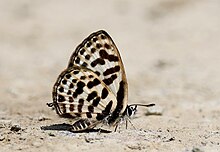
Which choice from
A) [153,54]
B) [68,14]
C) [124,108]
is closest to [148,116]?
[124,108]

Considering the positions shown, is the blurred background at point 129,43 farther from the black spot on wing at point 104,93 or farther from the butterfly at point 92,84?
the black spot on wing at point 104,93

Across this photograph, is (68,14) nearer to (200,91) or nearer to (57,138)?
(200,91)

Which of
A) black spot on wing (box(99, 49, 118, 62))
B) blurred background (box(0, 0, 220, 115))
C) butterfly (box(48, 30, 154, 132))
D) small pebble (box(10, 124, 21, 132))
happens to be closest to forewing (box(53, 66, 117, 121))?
butterfly (box(48, 30, 154, 132))

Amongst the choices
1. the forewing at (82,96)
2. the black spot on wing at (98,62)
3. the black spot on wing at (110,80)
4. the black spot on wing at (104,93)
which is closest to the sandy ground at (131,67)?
the forewing at (82,96)

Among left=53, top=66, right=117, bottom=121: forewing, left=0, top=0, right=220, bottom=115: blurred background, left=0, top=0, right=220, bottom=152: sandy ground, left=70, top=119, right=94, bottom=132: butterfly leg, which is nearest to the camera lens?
left=0, top=0, right=220, bottom=152: sandy ground

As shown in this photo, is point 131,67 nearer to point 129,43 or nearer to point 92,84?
point 129,43

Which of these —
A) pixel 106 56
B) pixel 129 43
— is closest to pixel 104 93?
pixel 106 56

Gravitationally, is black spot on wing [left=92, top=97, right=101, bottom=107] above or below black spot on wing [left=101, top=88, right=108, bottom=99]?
below

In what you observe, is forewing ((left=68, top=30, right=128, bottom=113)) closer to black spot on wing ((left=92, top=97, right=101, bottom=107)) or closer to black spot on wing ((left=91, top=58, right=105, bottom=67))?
black spot on wing ((left=91, top=58, right=105, bottom=67))
